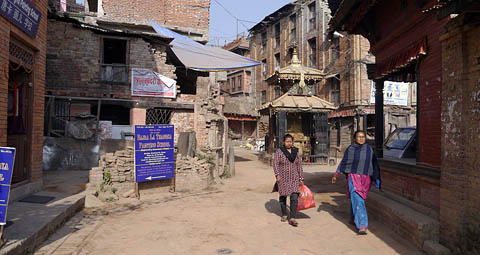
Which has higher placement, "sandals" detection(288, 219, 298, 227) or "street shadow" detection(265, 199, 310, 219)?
"sandals" detection(288, 219, 298, 227)

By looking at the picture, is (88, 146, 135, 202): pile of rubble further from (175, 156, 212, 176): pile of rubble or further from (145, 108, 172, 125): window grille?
(145, 108, 172, 125): window grille

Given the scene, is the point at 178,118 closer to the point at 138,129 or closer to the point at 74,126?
the point at 74,126

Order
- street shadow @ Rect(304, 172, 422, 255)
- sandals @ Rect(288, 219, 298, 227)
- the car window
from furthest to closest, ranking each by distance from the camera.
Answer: the car window, sandals @ Rect(288, 219, 298, 227), street shadow @ Rect(304, 172, 422, 255)

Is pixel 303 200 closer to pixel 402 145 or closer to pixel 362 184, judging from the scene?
pixel 362 184

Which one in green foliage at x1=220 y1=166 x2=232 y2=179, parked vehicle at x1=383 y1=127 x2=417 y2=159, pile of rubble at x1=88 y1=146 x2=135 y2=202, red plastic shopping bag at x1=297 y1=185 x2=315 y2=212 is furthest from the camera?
green foliage at x1=220 y1=166 x2=232 y2=179

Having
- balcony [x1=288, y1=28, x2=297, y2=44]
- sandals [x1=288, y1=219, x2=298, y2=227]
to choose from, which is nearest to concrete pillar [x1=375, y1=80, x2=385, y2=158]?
sandals [x1=288, y1=219, x2=298, y2=227]

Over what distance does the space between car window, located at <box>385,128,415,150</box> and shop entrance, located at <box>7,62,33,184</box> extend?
944cm

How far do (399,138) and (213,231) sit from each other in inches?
253

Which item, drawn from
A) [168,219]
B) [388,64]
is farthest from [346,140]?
[168,219]

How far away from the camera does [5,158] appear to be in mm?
3922

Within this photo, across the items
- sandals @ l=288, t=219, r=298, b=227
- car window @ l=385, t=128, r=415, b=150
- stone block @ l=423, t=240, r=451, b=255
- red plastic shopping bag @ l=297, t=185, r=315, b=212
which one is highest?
car window @ l=385, t=128, r=415, b=150

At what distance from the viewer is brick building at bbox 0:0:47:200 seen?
636cm

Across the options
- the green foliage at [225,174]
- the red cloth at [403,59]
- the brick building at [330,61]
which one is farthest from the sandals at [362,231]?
the brick building at [330,61]

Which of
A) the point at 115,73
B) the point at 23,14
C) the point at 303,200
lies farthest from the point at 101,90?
the point at 303,200
